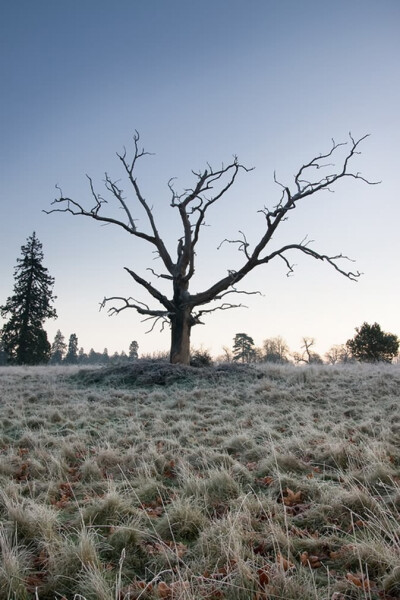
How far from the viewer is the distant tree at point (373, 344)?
32.8 metres

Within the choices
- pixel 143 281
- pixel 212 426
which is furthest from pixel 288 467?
pixel 143 281

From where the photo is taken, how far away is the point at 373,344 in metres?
33.0

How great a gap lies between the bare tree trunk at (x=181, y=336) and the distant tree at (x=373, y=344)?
22764 millimetres

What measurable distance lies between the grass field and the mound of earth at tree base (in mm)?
2841

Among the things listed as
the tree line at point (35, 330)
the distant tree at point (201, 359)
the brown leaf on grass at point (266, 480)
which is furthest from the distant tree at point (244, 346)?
the brown leaf on grass at point (266, 480)

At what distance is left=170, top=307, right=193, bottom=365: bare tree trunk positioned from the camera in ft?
51.5

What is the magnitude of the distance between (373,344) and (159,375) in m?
26.6

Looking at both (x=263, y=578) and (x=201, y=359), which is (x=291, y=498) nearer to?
(x=263, y=578)

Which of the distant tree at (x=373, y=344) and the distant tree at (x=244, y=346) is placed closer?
the distant tree at (x=373, y=344)

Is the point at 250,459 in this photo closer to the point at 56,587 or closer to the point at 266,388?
the point at 56,587

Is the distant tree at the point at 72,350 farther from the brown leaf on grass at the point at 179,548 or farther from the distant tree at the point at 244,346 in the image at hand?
the brown leaf on grass at the point at 179,548

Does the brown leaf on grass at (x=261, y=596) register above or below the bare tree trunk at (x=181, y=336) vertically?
below

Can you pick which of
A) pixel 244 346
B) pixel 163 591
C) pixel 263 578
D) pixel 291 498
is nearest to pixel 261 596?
pixel 263 578

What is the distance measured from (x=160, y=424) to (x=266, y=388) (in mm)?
4184
